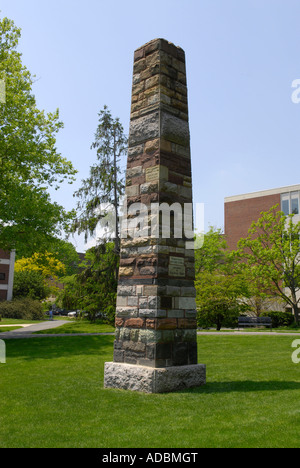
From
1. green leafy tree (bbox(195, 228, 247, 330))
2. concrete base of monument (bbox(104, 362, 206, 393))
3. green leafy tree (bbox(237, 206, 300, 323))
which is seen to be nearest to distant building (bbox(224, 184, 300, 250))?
green leafy tree (bbox(237, 206, 300, 323))

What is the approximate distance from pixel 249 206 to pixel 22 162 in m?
36.0

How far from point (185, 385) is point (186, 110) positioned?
18.3ft

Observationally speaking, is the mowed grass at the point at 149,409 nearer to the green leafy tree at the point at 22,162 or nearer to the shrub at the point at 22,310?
the green leafy tree at the point at 22,162

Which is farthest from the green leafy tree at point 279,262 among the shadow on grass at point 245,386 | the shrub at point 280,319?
the shadow on grass at point 245,386

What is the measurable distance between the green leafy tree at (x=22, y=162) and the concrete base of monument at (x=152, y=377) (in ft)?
39.2

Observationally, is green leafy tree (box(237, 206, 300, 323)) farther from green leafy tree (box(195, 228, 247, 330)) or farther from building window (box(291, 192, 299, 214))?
building window (box(291, 192, 299, 214))

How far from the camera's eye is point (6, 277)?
52.2m

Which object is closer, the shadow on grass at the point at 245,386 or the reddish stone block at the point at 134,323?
the shadow on grass at the point at 245,386

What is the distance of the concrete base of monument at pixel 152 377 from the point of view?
752 cm

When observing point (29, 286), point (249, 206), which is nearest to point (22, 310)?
point (29, 286)

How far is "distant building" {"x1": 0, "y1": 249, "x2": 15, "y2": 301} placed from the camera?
2029 inches

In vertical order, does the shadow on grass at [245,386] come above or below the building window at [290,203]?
below

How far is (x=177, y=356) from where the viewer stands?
8016 millimetres

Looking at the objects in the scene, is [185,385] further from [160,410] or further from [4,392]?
[4,392]
